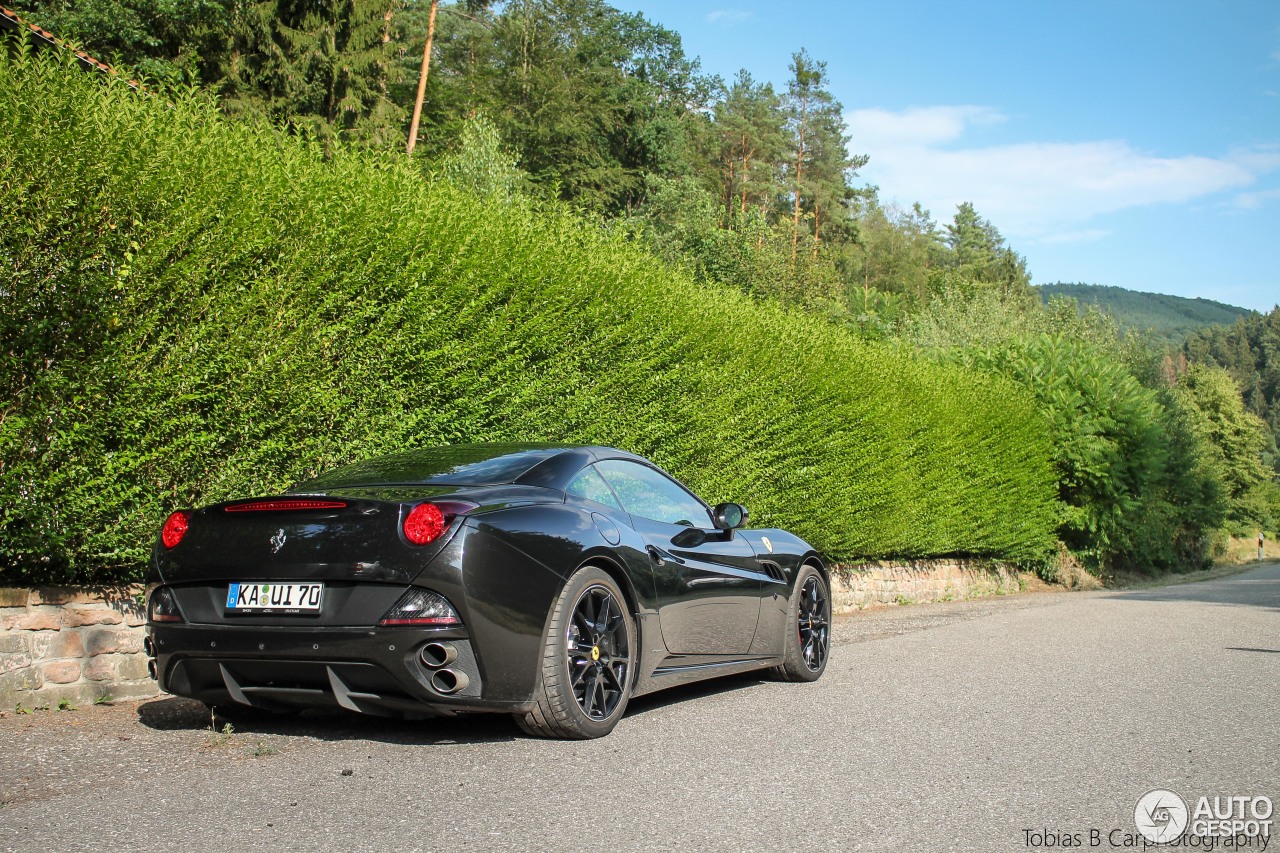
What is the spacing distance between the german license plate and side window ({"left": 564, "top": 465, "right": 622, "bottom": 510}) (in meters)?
1.36

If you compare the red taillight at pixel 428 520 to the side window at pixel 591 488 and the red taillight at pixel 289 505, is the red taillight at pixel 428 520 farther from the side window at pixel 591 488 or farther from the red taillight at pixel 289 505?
the side window at pixel 591 488

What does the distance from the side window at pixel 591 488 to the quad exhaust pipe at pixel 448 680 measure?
48.0 inches

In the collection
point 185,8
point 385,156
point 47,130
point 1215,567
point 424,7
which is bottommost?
point 1215,567

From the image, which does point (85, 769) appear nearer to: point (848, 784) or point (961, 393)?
point (848, 784)

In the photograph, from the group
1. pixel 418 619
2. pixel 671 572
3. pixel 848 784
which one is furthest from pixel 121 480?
pixel 848 784

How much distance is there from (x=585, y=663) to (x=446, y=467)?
1196 mm

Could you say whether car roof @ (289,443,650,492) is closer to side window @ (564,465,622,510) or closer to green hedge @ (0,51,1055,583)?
side window @ (564,465,622,510)

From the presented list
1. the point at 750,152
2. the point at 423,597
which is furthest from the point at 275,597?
the point at 750,152

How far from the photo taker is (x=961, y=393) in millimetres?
20641

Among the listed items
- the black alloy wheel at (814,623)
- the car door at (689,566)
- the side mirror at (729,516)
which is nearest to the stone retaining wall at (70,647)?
the car door at (689,566)

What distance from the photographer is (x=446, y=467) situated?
5.37 metres

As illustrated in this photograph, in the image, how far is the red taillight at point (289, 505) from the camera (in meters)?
4.62

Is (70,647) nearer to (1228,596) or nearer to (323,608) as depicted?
(323,608)

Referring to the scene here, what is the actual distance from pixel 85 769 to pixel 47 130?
3.46m
